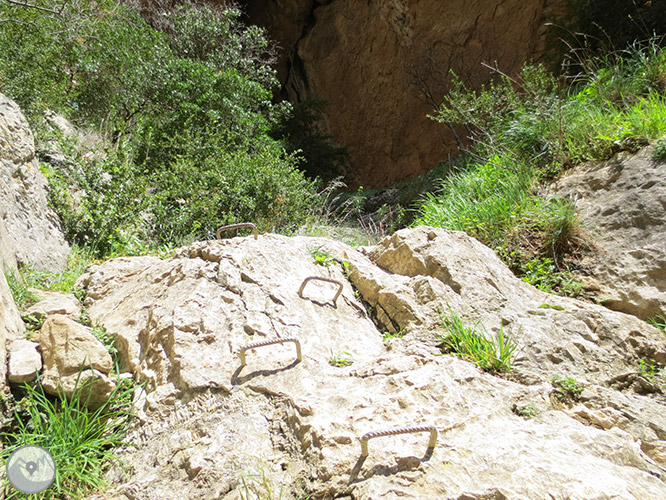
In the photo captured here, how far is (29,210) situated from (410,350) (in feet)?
11.3

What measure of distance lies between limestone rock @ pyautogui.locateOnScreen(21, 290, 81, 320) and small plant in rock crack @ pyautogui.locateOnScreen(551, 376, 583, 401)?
268 centimetres

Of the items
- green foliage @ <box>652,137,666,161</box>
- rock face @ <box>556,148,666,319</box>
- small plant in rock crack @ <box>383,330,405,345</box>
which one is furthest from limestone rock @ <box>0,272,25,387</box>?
green foliage @ <box>652,137,666,161</box>

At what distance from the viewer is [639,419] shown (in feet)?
6.42

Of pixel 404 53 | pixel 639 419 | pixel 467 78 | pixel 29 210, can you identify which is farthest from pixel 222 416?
pixel 404 53

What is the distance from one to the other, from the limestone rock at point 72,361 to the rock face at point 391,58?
354 inches

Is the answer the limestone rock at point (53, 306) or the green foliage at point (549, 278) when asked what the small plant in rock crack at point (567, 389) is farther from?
the limestone rock at point (53, 306)

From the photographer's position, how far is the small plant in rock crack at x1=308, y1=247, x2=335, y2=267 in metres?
2.98

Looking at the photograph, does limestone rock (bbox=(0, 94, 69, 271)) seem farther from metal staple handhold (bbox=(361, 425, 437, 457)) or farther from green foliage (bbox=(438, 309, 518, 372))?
green foliage (bbox=(438, 309, 518, 372))

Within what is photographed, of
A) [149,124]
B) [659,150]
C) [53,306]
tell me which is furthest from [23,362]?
[149,124]

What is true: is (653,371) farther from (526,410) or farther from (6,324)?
(6,324)

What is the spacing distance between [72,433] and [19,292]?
126 centimetres

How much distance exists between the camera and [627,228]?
371 cm

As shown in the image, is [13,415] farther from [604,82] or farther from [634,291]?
[604,82]

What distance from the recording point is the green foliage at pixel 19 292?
2.55 meters
